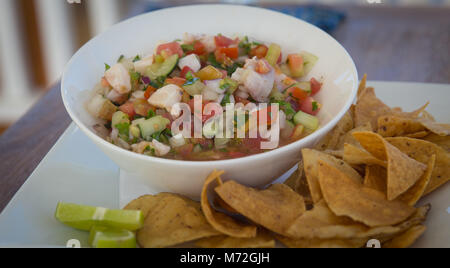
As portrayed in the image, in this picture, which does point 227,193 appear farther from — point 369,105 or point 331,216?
point 369,105

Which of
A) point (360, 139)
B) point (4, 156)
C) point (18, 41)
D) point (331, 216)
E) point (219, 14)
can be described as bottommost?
point (18, 41)

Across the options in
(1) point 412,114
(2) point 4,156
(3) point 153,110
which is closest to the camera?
(3) point 153,110

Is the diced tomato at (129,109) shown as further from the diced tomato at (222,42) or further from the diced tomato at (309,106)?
the diced tomato at (309,106)

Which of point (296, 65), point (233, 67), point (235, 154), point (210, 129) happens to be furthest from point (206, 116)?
point (296, 65)

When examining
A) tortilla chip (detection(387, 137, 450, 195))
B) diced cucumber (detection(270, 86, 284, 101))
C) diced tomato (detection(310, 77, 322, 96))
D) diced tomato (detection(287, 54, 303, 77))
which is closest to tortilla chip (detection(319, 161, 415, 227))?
tortilla chip (detection(387, 137, 450, 195))

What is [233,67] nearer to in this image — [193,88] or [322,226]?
[193,88]

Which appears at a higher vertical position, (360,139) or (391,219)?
(360,139)

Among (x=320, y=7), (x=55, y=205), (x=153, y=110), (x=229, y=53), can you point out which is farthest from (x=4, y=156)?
(x=320, y=7)
